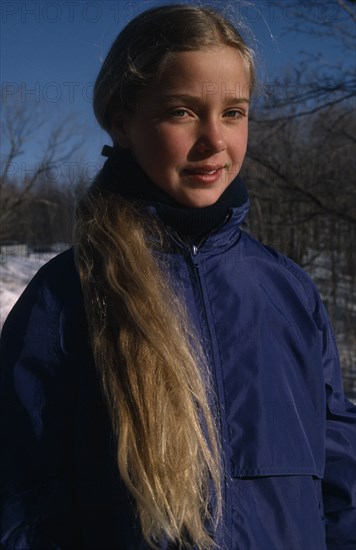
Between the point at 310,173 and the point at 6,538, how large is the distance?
328 inches

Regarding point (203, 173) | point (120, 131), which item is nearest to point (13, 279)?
point (120, 131)

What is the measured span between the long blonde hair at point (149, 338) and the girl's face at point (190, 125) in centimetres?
4

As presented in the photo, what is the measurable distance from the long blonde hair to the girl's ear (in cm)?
2

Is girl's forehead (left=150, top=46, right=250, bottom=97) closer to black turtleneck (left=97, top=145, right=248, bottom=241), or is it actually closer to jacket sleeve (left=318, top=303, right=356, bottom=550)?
black turtleneck (left=97, top=145, right=248, bottom=241)

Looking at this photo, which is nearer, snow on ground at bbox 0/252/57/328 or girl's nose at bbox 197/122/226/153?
girl's nose at bbox 197/122/226/153

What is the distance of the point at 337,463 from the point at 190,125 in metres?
0.78

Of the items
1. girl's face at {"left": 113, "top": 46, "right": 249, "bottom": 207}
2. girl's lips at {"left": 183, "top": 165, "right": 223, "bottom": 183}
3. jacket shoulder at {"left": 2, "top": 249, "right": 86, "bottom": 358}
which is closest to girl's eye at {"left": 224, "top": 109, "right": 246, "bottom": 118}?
girl's face at {"left": 113, "top": 46, "right": 249, "bottom": 207}

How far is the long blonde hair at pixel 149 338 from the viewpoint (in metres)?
1.07

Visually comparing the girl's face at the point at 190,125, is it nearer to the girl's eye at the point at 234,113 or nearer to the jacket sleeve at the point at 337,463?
the girl's eye at the point at 234,113

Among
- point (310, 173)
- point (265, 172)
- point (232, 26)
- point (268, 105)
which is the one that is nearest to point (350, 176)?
point (310, 173)

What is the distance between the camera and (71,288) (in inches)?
46.6

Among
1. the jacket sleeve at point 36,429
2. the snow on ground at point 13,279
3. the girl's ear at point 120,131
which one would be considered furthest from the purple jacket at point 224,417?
the snow on ground at point 13,279

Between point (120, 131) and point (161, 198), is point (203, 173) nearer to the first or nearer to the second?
point (161, 198)

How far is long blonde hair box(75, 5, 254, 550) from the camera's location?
1.07 m
